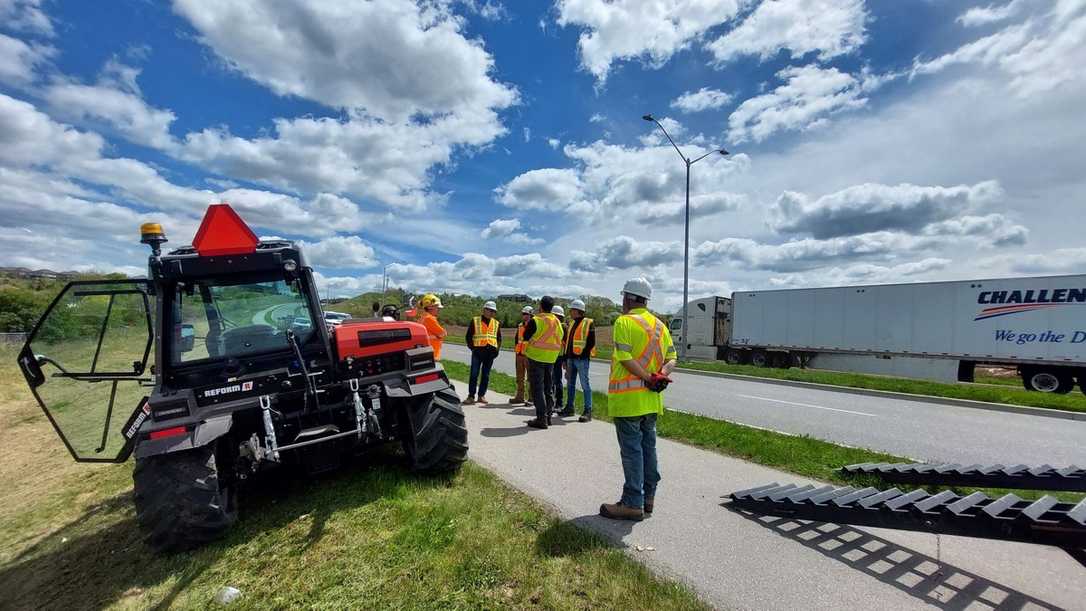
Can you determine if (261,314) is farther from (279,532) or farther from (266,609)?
(266,609)

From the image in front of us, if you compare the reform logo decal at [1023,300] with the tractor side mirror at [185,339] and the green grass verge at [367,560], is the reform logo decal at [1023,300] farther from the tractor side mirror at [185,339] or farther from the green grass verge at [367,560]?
the tractor side mirror at [185,339]

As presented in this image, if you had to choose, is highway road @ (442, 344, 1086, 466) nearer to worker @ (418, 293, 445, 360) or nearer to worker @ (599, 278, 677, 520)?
worker @ (599, 278, 677, 520)

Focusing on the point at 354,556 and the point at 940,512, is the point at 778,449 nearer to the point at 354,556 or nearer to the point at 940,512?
the point at 940,512

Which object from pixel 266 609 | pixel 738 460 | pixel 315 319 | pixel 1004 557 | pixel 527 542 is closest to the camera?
pixel 266 609

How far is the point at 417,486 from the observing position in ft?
14.8

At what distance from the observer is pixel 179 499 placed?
3490 mm

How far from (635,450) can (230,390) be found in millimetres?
3298

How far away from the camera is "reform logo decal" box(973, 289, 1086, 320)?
49.5 feet

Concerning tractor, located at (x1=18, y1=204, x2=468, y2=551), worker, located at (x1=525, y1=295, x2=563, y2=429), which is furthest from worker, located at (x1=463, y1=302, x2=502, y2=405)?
tractor, located at (x1=18, y1=204, x2=468, y2=551)

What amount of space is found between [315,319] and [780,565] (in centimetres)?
417

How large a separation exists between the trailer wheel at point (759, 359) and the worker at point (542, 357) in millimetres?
20241

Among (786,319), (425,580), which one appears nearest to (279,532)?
(425,580)

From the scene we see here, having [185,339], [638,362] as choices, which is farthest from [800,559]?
[185,339]

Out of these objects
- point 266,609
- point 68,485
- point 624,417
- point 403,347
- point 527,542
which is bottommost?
point 68,485
